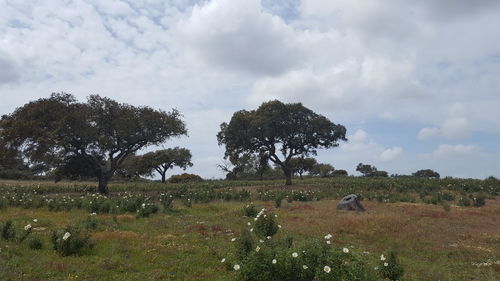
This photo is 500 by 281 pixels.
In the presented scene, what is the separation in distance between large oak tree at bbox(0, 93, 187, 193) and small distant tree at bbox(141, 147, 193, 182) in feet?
102

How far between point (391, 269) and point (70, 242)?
784cm

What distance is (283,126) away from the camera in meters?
45.5

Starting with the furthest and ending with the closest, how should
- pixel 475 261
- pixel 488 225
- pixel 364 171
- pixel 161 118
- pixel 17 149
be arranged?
pixel 364 171 → pixel 161 118 → pixel 17 149 → pixel 488 225 → pixel 475 261

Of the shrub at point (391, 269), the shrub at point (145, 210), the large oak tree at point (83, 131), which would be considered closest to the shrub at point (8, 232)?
the shrub at point (145, 210)

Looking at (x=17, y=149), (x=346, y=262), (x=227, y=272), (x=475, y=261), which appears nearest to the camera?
(x=346, y=262)

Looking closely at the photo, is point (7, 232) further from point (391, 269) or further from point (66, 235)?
point (391, 269)

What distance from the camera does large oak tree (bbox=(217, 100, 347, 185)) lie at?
4547 cm

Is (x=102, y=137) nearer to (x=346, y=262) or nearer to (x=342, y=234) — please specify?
(x=342, y=234)

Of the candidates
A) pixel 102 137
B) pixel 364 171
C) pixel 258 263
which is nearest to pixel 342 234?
pixel 258 263

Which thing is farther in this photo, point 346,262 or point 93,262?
point 93,262

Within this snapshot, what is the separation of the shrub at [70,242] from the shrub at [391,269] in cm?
748

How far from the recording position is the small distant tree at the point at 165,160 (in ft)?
228

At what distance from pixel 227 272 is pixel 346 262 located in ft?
10.7

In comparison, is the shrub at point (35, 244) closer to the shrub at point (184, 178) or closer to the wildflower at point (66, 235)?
the wildflower at point (66, 235)
